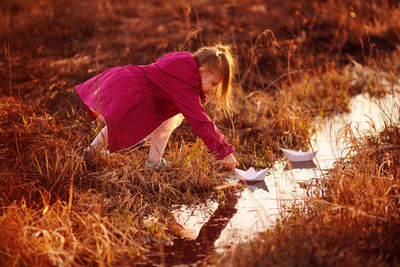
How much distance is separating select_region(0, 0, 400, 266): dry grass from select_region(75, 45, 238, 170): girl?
0.82ft

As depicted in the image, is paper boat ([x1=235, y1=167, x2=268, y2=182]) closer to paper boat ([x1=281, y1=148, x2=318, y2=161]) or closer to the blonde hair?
paper boat ([x1=281, y1=148, x2=318, y2=161])

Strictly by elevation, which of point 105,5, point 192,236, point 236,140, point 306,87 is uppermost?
point 105,5

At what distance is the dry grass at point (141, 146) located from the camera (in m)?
2.19

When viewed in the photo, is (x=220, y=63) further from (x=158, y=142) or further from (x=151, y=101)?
(x=158, y=142)

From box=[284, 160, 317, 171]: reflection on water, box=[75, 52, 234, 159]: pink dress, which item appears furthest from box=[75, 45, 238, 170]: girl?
box=[284, 160, 317, 171]: reflection on water

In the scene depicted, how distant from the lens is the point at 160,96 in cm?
318

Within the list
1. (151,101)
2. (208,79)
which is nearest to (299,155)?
(208,79)

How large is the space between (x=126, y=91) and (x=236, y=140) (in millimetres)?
1100

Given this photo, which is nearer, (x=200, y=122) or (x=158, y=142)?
(x=200, y=122)

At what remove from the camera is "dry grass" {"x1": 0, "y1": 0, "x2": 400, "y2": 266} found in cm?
219

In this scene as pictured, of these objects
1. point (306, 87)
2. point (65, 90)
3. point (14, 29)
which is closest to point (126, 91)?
point (65, 90)

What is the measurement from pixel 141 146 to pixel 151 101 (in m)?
0.65

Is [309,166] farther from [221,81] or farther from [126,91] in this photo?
[126,91]

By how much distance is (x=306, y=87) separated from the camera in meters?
5.08
